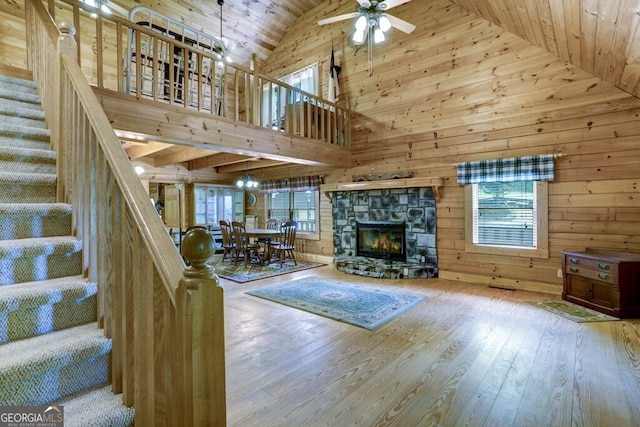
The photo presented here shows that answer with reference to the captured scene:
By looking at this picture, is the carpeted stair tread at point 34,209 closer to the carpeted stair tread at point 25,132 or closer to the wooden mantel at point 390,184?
the carpeted stair tread at point 25,132

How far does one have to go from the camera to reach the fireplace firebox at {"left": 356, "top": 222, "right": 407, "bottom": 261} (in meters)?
5.70

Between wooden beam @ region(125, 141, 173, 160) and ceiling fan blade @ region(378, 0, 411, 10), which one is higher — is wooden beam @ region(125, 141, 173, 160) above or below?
below

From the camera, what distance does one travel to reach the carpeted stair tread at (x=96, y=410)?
3.32 feet

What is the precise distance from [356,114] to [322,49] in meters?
1.83

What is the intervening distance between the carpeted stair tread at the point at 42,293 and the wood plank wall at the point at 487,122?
499 cm

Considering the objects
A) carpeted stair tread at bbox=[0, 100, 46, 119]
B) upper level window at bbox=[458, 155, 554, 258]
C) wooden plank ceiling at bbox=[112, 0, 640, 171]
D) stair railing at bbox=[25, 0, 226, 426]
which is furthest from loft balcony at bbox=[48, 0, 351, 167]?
upper level window at bbox=[458, 155, 554, 258]

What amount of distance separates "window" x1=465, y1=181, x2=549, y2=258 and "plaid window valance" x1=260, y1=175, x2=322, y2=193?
10.6 feet

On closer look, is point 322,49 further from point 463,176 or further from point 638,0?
point 638,0

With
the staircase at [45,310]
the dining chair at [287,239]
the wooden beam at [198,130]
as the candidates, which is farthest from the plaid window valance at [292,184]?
the staircase at [45,310]

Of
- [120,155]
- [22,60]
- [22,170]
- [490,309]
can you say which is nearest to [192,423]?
[120,155]

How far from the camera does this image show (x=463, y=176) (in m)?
4.90

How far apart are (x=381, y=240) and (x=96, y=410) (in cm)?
527

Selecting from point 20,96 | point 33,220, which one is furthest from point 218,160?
point 33,220

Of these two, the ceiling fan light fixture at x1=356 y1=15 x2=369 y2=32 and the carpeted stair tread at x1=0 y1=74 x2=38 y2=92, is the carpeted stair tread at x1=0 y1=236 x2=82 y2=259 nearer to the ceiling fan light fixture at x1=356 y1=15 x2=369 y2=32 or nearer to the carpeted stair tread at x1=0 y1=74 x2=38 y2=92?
the carpeted stair tread at x1=0 y1=74 x2=38 y2=92
